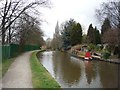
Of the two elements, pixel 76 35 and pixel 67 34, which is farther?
pixel 67 34

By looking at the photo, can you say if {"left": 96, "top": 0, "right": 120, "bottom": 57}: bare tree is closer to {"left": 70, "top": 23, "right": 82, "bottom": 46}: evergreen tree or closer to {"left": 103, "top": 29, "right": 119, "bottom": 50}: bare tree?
{"left": 103, "top": 29, "right": 119, "bottom": 50}: bare tree

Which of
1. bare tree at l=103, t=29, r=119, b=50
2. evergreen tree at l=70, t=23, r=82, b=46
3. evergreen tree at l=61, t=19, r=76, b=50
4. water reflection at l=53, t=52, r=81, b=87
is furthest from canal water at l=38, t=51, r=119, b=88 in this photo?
evergreen tree at l=61, t=19, r=76, b=50

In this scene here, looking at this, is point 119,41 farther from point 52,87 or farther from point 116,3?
point 52,87

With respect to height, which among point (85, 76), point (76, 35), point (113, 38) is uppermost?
point (76, 35)

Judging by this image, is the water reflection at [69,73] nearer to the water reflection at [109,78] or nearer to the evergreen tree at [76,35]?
the water reflection at [109,78]

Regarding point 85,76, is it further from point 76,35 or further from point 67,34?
point 67,34

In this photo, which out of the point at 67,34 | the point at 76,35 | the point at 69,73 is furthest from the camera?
the point at 67,34

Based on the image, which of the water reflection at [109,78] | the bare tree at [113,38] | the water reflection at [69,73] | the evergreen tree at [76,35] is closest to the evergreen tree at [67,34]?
the evergreen tree at [76,35]

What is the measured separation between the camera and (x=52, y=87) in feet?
38.8

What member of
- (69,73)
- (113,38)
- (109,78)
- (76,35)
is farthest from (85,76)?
(76,35)

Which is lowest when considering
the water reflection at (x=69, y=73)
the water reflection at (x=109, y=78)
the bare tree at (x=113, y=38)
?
the water reflection at (x=109, y=78)

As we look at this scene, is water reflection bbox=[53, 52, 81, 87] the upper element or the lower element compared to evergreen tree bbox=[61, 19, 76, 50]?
lower

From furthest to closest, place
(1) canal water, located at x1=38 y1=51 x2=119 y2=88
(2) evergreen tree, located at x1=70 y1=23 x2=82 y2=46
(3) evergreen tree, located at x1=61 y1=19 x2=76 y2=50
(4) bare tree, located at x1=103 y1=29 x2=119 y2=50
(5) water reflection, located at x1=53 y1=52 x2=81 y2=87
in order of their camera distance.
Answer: (3) evergreen tree, located at x1=61 y1=19 x2=76 y2=50 → (2) evergreen tree, located at x1=70 y1=23 x2=82 y2=46 → (4) bare tree, located at x1=103 y1=29 x2=119 y2=50 → (5) water reflection, located at x1=53 y1=52 x2=81 y2=87 → (1) canal water, located at x1=38 y1=51 x2=119 y2=88

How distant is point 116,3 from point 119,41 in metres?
6.18
